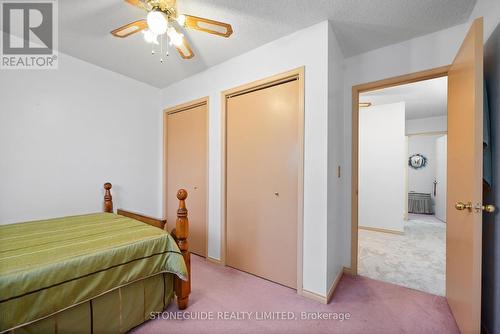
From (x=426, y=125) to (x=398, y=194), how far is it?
264 cm

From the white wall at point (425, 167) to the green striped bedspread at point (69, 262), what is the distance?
6825 millimetres

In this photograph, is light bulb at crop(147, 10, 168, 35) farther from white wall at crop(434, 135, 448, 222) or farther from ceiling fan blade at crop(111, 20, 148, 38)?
white wall at crop(434, 135, 448, 222)

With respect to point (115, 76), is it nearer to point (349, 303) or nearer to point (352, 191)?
point (352, 191)

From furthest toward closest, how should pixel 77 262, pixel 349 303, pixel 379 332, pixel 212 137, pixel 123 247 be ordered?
pixel 212 137, pixel 349 303, pixel 379 332, pixel 123 247, pixel 77 262

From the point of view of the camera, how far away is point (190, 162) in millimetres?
2996

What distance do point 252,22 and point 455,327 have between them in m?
2.88

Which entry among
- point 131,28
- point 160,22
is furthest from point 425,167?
point 131,28

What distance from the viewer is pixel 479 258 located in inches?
48.2

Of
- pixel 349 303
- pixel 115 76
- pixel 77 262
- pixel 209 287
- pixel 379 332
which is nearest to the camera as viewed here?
pixel 77 262

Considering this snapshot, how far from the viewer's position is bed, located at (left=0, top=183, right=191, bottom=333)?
41.9 inches

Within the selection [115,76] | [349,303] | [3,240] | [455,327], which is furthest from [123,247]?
[115,76]
